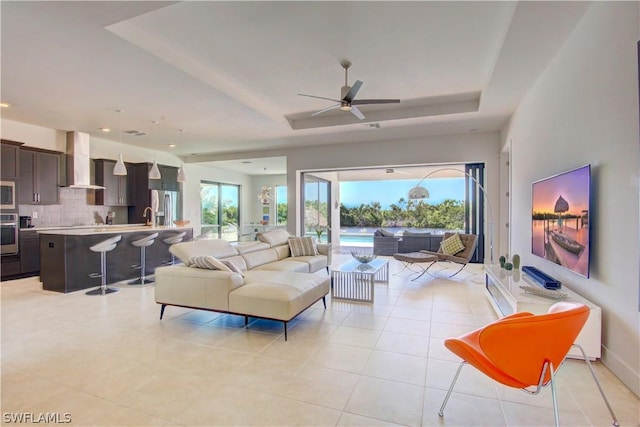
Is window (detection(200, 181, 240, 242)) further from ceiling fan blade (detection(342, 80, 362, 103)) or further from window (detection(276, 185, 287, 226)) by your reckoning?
ceiling fan blade (detection(342, 80, 362, 103))

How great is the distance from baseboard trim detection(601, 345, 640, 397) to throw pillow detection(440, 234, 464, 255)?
3.65 m

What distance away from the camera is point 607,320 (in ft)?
8.36

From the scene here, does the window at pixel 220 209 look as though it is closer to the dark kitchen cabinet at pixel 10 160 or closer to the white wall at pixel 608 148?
the dark kitchen cabinet at pixel 10 160

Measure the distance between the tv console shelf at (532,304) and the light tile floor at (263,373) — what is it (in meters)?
0.17

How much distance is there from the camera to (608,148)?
248 centimetres

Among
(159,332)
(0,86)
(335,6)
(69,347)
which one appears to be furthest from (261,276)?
(0,86)

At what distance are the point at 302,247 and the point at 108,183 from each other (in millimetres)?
4956

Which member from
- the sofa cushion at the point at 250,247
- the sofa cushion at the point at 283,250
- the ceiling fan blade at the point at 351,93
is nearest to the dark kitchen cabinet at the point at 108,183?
the sofa cushion at the point at 250,247

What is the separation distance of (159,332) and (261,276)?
1.19 metres

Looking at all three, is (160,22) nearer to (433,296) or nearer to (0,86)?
(0,86)

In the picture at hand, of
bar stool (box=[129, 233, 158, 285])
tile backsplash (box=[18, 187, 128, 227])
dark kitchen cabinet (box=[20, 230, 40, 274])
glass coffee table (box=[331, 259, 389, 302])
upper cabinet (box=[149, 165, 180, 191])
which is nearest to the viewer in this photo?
glass coffee table (box=[331, 259, 389, 302])

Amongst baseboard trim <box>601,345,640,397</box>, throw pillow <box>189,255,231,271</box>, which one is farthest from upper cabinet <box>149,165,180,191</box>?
baseboard trim <box>601,345,640,397</box>

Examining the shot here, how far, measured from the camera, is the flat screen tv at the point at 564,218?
2.69 metres

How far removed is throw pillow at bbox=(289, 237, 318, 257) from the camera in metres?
5.98
